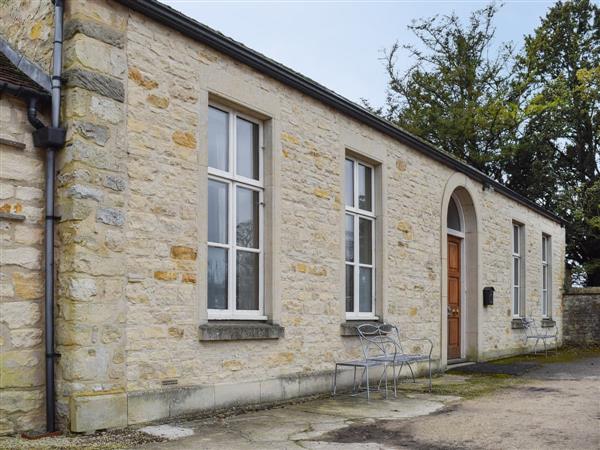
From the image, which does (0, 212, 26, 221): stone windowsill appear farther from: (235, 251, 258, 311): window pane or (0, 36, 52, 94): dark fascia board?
(235, 251, 258, 311): window pane

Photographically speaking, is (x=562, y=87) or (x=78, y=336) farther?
(x=562, y=87)

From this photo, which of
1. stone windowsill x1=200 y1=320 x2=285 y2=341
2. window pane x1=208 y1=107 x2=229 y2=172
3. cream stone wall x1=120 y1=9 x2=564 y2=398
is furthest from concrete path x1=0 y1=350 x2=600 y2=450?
window pane x1=208 y1=107 x2=229 y2=172

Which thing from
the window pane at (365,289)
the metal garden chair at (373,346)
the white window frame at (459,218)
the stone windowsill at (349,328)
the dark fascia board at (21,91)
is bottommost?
the metal garden chair at (373,346)

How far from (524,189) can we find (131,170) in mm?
20732

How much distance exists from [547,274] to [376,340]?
1012 cm

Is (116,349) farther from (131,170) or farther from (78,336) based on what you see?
(131,170)

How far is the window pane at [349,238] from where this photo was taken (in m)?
9.41

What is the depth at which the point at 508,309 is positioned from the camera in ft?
48.6

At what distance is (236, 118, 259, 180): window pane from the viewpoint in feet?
25.0

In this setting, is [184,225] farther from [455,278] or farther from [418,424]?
[455,278]

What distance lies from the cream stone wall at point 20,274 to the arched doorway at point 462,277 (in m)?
8.67

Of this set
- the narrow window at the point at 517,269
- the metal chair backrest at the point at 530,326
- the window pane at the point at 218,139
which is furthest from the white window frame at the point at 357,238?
the metal chair backrest at the point at 530,326

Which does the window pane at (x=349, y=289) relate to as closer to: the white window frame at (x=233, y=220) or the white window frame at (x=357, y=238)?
the white window frame at (x=357, y=238)

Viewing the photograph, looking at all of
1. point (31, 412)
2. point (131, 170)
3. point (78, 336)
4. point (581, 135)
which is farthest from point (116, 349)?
point (581, 135)
